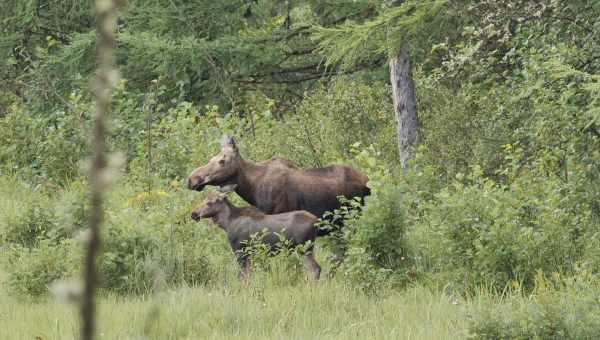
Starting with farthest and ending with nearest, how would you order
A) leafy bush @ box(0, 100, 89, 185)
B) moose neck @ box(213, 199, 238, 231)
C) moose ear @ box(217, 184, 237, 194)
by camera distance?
leafy bush @ box(0, 100, 89, 185) < moose ear @ box(217, 184, 237, 194) < moose neck @ box(213, 199, 238, 231)

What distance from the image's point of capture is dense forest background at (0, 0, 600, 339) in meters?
8.20

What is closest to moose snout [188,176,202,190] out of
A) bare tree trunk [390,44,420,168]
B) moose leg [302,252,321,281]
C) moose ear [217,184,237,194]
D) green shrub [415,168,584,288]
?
moose ear [217,184,237,194]

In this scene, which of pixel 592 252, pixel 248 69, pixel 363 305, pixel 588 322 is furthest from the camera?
pixel 248 69

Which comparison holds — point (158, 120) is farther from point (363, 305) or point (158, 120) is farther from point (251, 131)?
point (363, 305)

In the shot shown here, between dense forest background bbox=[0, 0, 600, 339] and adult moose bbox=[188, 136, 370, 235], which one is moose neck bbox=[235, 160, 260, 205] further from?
dense forest background bbox=[0, 0, 600, 339]

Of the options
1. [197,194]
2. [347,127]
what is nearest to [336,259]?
[197,194]

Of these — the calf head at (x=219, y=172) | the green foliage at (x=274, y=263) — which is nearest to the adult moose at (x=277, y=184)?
the calf head at (x=219, y=172)

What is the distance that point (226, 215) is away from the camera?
8789mm

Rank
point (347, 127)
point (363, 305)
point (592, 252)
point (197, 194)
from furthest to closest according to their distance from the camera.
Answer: point (347, 127) → point (197, 194) → point (592, 252) → point (363, 305)

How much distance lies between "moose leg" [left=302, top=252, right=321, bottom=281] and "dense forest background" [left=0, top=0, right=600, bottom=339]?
16cm

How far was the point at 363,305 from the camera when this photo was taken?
7.47 metres

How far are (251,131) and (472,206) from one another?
8124mm

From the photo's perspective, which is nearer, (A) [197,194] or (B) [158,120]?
(A) [197,194]

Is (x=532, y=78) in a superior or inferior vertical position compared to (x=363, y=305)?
superior
